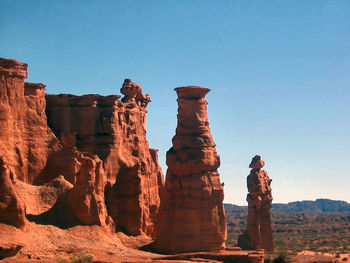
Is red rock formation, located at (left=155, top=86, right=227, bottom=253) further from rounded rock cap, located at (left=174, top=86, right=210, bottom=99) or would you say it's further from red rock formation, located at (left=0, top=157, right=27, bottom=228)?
red rock formation, located at (left=0, top=157, right=27, bottom=228)

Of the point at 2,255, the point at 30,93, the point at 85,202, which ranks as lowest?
the point at 2,255

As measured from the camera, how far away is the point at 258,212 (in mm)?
59938

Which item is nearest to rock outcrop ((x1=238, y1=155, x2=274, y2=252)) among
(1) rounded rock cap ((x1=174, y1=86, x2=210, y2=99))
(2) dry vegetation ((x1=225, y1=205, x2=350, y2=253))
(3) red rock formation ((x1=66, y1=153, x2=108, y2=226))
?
(2) dry vegetation ((x1=225, y1=205, x2=350, y2=253))

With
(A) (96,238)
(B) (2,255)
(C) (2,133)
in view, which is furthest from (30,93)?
(B) (2,255)

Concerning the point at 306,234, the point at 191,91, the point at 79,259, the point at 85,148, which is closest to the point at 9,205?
the point at 79,259

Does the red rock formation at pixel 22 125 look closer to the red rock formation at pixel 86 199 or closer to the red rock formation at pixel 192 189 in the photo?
the red rock formation at pixel 86 199

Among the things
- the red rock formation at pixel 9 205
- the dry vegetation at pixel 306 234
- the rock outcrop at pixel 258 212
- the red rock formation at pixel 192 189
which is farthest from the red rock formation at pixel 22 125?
the dry vegetation at pixel 306 234

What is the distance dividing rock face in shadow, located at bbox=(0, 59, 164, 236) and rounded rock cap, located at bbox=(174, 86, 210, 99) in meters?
7.73

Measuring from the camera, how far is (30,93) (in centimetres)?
5406

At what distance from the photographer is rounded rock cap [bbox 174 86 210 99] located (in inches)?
2032

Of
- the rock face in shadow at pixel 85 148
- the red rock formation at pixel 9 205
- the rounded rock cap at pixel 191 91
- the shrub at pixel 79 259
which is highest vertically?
the rounded rock cap at pixel 191 91

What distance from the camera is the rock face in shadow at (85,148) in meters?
47.8

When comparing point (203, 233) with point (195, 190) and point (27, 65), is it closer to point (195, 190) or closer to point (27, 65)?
point (195, 190)

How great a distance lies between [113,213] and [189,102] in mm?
10937
